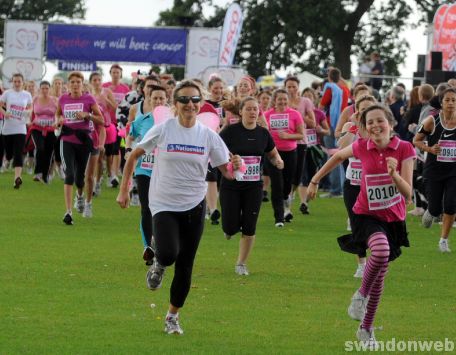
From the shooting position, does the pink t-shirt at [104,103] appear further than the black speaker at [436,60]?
No

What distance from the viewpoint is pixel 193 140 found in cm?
1016

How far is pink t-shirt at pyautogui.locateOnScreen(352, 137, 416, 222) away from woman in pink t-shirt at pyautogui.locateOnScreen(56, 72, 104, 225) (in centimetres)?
881

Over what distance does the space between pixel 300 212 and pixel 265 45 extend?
47930mm

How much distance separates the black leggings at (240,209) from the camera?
45.5ft

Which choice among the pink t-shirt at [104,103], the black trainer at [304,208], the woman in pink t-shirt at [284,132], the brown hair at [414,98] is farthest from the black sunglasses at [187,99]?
the pink t-shirt at [104,103]

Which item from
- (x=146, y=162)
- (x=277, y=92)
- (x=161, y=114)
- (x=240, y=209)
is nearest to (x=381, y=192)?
(x=161, y=114)

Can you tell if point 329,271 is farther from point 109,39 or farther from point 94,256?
point 109,39

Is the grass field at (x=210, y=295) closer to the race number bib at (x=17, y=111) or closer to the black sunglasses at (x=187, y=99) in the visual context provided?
the black sunglasses at (x=187, y=99)

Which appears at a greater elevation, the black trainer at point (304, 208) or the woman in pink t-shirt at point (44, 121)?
the woman in pink t-shirt at point (44, 121)

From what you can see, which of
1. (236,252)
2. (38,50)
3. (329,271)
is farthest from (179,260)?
(38,50)

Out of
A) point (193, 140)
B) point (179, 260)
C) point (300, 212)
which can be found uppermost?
point (193, 140)

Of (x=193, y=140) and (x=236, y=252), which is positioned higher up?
(x=193, y=140)

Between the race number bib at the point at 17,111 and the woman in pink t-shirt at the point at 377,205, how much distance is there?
672 inches

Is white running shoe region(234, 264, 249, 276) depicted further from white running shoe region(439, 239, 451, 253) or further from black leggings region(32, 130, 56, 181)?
black leggings region(32, 130, 56, 181)
